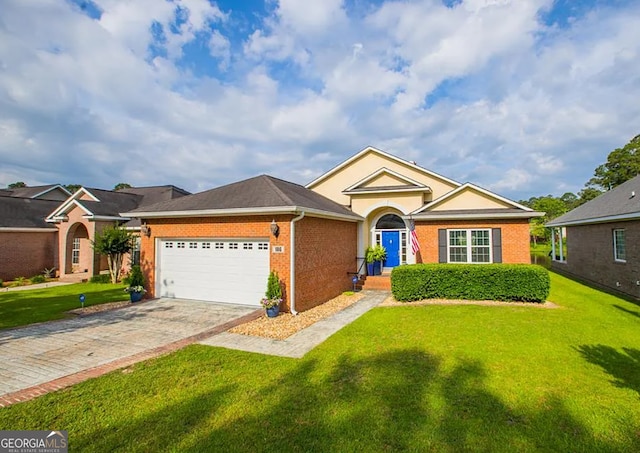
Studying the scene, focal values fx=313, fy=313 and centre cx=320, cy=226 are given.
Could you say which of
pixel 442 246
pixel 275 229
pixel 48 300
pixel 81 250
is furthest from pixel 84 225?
pixel 442 246

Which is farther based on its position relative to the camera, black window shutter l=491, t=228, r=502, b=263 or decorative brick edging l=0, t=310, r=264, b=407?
black window shutter l=491, t=228, r=502, b=263

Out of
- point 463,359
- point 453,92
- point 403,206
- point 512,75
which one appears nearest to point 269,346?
point 463,359

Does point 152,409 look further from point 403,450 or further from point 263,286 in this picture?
point 263,286

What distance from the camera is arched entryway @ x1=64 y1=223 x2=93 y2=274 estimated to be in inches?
805

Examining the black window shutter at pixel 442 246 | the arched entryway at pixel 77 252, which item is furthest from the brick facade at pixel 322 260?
the arched entryway at pixel 77 252

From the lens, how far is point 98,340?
760 cm

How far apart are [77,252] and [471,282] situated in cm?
2458

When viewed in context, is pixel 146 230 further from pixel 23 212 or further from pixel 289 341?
pixel 23 212

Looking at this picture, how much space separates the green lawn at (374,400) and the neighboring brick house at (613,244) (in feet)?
23.7

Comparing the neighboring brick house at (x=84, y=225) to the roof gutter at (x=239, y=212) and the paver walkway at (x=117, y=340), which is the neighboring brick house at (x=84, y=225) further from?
the paver walkway at (x=117, y=340)

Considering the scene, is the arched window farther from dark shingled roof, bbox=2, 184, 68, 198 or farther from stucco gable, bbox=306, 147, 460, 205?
dark shingled roof, bbox=2, 184, 68, 198


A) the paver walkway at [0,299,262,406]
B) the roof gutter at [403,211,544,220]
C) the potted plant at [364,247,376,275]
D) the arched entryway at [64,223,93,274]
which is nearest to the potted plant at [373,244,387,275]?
the potted plant at [364,247,376,275]

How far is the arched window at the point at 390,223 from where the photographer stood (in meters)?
17.1

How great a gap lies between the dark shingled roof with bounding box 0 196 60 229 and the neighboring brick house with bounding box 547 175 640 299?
32.4m
